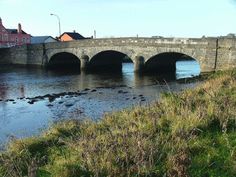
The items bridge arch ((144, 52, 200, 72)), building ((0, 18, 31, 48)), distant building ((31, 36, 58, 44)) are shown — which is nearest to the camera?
bridge arch ((144, 52, 200, 72))

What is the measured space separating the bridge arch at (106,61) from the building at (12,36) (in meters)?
46.4

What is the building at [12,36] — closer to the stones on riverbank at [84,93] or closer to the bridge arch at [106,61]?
the bridge arch at [106,61]

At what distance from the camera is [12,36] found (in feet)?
323

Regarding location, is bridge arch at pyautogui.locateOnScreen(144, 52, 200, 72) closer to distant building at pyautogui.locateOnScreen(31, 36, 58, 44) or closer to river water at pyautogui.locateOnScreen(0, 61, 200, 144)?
river water at pyautogui.locateOnScreen(0, 61, 200, 144)

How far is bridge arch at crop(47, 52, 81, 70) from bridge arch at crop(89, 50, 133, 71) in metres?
6.23

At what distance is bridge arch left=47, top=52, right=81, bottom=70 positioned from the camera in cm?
6011

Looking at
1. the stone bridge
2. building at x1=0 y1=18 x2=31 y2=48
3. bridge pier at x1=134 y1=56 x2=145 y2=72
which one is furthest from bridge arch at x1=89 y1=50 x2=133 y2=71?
building at x1=0 y1=18 x2=31 y2=48

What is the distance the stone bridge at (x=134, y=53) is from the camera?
36.2 meters

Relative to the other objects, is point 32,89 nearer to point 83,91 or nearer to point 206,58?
point 83,91

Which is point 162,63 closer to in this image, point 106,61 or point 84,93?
point 106,61

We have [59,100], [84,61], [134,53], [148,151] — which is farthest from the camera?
[84,61]

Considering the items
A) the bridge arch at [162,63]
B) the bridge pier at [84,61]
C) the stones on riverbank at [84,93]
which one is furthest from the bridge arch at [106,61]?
the stones on riverbank at [84,93]

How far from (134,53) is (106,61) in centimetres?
1176

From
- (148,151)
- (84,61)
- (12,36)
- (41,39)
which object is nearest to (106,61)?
(84,61)
